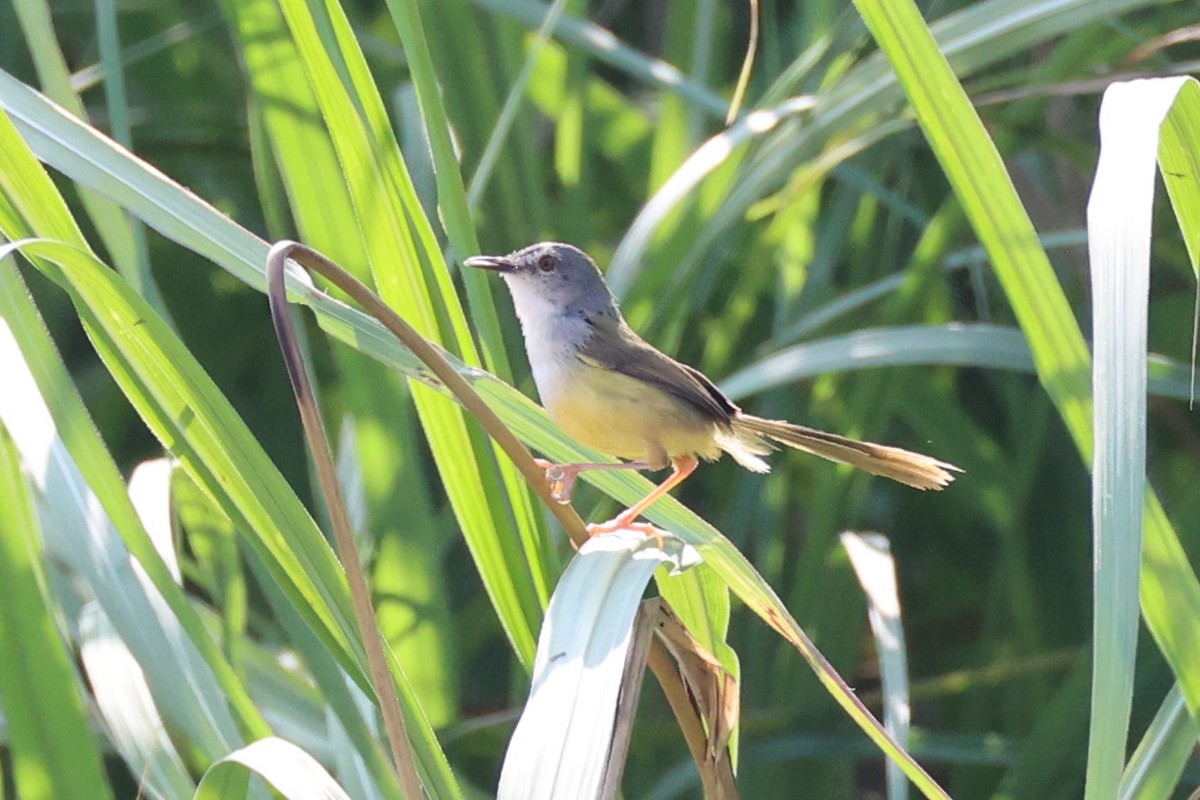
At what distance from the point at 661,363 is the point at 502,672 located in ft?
4.14

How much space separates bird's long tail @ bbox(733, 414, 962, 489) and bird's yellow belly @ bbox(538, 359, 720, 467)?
181 mm

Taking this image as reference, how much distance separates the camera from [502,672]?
3053 mm

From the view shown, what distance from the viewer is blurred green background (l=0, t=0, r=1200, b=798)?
6.98 ft

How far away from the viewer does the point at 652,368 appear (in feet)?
6.70

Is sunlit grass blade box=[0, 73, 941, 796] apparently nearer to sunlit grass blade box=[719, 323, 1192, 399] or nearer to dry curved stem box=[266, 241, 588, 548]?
dry curved stem box=[266, 241, 588, 548]

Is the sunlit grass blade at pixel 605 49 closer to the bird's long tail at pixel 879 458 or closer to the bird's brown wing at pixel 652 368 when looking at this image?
the bird's brown wing at pixel 652 368

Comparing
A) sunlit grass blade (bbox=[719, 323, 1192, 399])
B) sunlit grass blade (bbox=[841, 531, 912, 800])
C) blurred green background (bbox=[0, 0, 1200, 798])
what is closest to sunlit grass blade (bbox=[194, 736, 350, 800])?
sunlit grass blade (bbox=[841, 531, 912, 800])

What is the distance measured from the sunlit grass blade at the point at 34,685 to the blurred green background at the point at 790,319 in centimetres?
78

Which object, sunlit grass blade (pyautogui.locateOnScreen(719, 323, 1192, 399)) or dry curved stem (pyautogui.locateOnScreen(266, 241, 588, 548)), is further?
sunlit grass blade (pyautogui.locateOnScreen(719, 323, 1192, 399))

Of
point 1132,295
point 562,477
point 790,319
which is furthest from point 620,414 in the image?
point 1132,295

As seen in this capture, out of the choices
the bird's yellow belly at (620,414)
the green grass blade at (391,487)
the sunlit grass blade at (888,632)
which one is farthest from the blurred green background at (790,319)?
the sunlit grass blade at (888,632)

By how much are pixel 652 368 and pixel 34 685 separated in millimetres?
1019

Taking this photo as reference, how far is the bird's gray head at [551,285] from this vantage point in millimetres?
2162

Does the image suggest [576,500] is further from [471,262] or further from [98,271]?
[98,271]
